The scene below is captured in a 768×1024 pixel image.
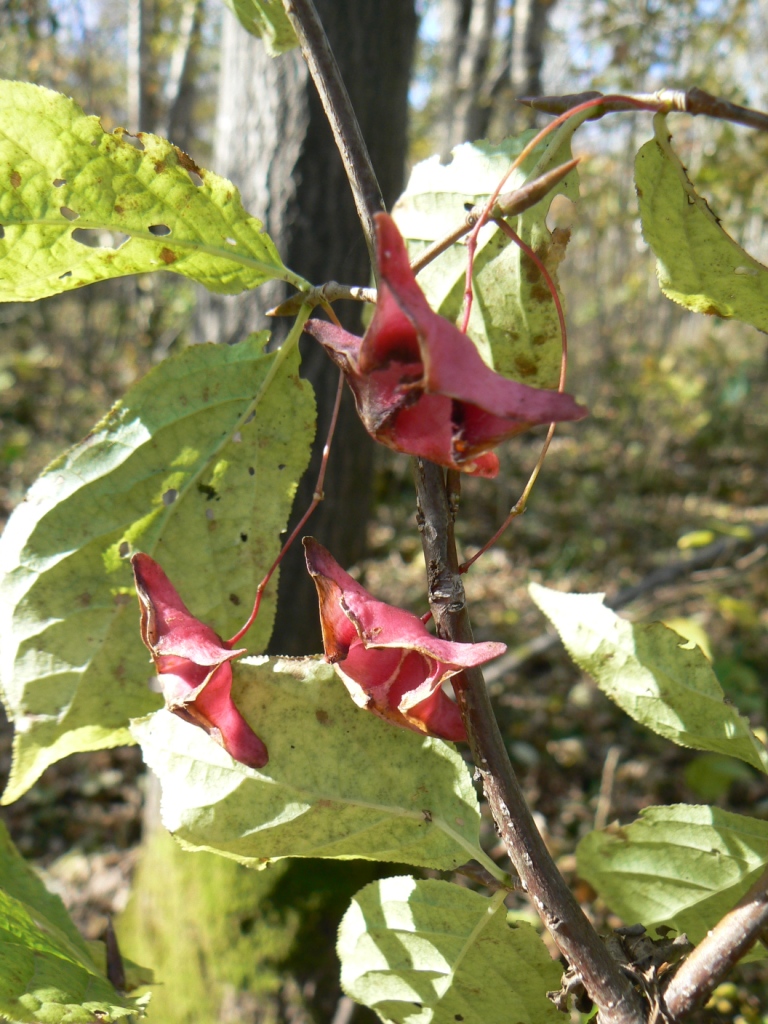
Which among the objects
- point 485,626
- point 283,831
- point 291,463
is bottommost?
point 485,626

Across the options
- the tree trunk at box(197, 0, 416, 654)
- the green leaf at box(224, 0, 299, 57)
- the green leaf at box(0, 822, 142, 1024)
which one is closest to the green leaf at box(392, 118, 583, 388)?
the green leaf at box(224, 0, 299, 57)

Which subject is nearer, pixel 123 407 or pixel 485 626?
pixel 123 407

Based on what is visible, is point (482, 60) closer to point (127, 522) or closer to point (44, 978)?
point (127, 522)

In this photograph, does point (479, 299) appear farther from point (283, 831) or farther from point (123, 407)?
point (283, 831)

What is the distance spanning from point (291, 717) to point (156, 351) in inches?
240

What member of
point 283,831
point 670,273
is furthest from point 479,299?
point 283,831

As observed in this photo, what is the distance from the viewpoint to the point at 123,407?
2.19 ft

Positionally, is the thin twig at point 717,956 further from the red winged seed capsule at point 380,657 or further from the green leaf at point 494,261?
the green leaf at point 494,261

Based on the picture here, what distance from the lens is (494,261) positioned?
2.05ft

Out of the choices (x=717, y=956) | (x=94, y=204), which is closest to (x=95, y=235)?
(x=94, y=204)

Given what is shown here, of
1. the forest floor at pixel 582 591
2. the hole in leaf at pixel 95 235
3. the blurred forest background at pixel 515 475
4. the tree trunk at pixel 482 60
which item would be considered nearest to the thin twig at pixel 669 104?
the blurred forest background at pixel 515 475

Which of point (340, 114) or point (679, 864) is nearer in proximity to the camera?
point (340, 114)

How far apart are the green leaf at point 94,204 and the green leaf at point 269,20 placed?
19cm

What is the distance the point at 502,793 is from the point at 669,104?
18.2 inches
